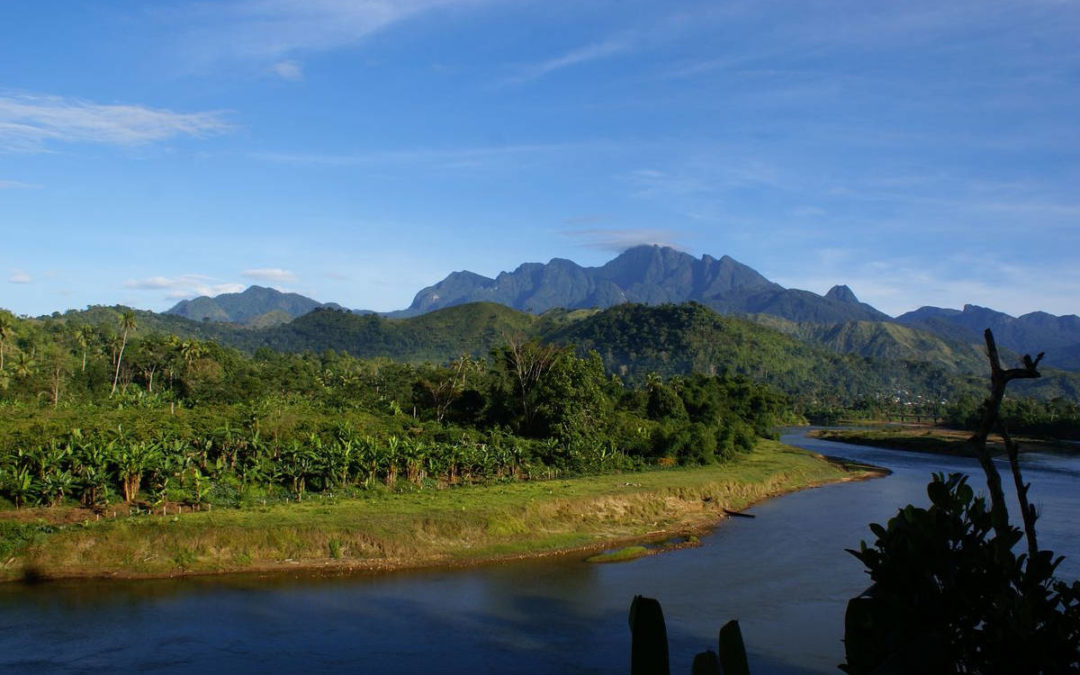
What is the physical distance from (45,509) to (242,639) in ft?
46.0

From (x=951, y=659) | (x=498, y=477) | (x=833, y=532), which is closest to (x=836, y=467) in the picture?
(x=833, y=532)

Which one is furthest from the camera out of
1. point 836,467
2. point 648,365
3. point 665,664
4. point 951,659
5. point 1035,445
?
point 648,365

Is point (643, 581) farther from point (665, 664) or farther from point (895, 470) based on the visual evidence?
point (895, 470)

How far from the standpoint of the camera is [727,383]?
237ft

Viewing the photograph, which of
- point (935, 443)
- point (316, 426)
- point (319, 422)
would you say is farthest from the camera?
point (935, 443)

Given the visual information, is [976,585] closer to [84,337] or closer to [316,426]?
[316,426]

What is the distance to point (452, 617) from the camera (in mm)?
22266

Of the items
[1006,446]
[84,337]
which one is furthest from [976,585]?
[84,337]

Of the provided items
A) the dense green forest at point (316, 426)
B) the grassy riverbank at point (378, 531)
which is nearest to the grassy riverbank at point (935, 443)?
the dense green forest at point (316, 426)

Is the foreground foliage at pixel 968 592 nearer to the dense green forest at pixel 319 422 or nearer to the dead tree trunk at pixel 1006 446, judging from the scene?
the dead tree trunk at pixel 1006 446

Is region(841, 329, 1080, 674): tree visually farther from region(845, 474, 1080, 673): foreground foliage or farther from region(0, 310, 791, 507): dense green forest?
region(0, 310, 791, 507): dense green forest

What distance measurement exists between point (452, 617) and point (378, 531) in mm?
7264

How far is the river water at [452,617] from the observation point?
18766 mm

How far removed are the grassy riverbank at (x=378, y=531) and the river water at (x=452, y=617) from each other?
108 cm
